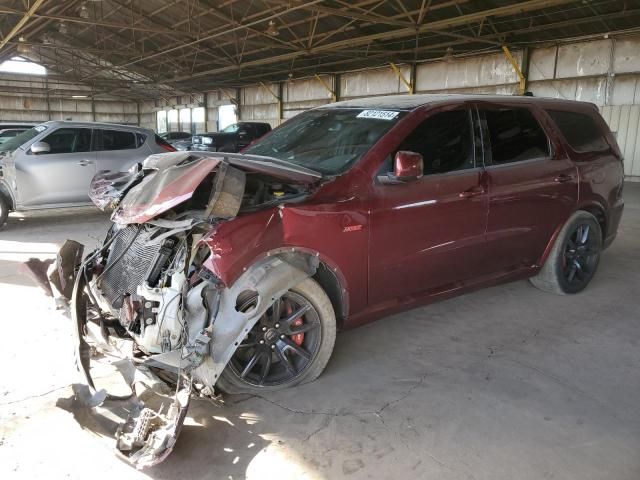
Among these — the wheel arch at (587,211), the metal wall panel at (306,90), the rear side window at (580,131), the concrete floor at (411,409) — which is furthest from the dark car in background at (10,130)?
the metal wall panel at (306,90)

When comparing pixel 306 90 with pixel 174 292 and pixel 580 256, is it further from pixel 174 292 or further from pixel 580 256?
pixel 174 292

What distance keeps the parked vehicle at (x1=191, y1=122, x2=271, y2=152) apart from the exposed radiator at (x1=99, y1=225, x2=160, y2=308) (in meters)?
12.8

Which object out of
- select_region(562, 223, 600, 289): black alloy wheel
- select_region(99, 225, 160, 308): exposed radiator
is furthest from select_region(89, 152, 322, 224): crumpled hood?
select_region(562, 223, 600, 289): black alloy wheel

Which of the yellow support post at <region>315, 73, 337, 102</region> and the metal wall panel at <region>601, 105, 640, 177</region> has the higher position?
the yellow support post at <region>315, 73, 337, 102</region>

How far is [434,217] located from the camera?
131 inches

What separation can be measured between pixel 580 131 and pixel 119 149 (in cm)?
690

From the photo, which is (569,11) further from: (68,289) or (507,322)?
(68,289)

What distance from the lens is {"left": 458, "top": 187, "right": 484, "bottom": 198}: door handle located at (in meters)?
3.45

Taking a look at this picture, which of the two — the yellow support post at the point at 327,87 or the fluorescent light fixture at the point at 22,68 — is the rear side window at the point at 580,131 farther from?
the fluorescent light fixture at the point at 22,68

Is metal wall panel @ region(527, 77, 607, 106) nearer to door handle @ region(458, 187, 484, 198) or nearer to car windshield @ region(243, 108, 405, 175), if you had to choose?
door handle @ region(458, 187, 484, 198)

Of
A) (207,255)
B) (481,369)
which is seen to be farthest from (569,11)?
(207,255)

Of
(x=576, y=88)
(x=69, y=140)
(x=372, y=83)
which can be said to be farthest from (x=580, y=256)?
(x=372, y=83)

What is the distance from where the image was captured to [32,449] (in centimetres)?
241

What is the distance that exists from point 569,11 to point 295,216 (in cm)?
1294
